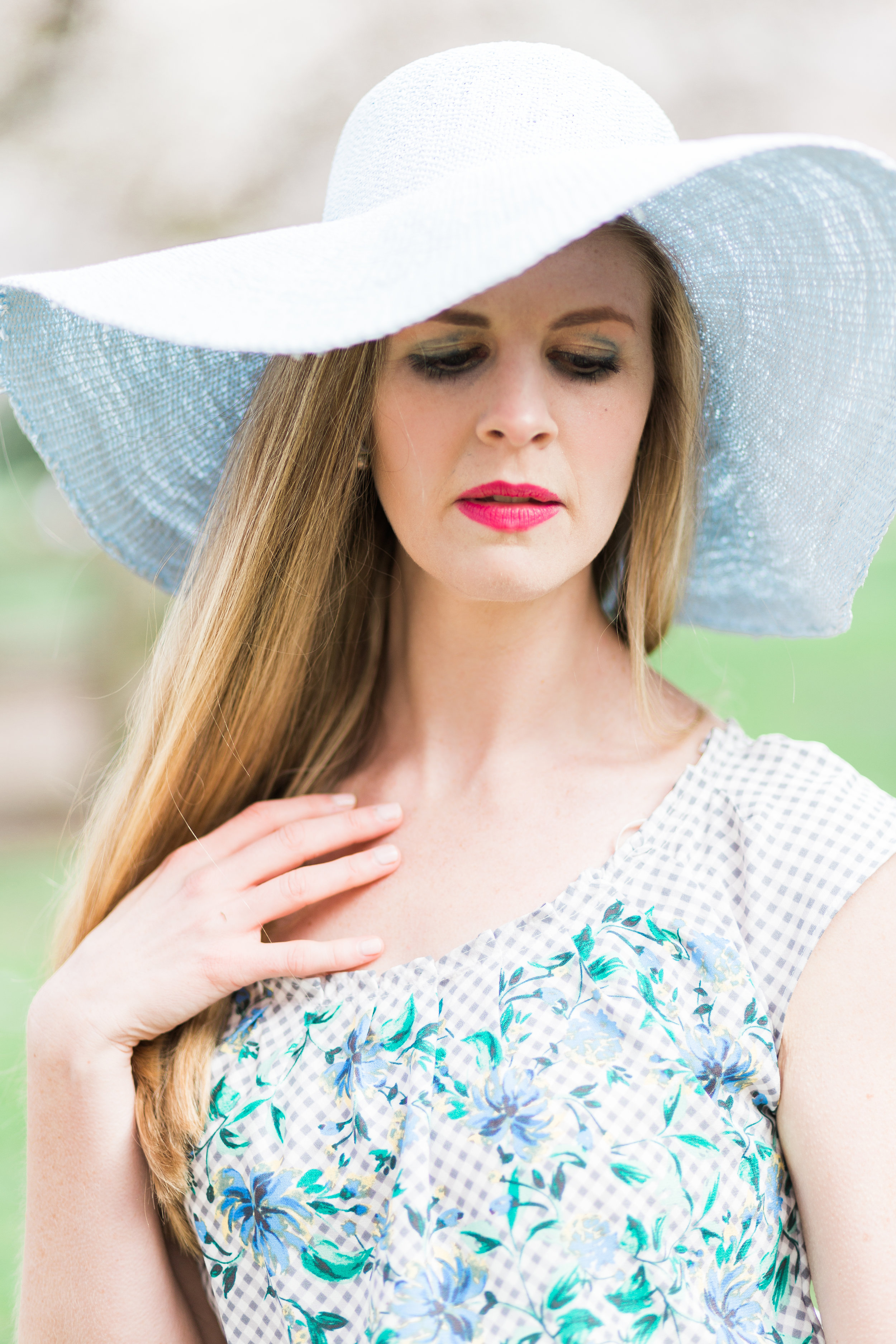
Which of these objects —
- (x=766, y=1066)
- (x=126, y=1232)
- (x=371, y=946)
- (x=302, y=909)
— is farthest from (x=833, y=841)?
(x=126, y=1232)

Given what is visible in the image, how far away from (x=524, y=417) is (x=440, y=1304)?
2.84 ft

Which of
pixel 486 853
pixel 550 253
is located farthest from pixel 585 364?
pixel 486 853

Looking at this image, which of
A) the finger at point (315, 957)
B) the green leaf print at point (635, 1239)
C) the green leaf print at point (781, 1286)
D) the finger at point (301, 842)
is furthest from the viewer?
the finger at point (301, 842)

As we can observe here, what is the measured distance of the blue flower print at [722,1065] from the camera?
3.51 feet

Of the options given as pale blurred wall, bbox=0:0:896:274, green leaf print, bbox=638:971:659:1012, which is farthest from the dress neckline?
pale blurred wall, bbox=0:0:896:274

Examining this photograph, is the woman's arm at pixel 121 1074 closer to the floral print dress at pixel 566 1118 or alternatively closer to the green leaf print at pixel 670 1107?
the floral print dress at pixel 566 1118

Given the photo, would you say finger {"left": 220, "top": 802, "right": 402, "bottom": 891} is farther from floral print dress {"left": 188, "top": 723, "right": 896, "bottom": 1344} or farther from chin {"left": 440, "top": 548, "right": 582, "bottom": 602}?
chin {"left": 440, "top": 548, "right": 582, "bottom": 602}

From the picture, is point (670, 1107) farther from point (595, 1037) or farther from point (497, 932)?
point (497, 932)

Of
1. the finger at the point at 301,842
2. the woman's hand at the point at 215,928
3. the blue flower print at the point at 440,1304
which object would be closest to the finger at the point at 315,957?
the woman's hand at the point at 215,928

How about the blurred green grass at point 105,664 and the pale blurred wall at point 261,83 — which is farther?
the blurred green grass at point 105,664

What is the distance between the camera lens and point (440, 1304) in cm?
101

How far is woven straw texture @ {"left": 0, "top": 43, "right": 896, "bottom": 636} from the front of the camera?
2.96 feet

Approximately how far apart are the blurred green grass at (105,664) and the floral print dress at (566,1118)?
1.83 m

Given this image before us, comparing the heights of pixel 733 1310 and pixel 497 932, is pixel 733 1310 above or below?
below
